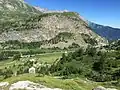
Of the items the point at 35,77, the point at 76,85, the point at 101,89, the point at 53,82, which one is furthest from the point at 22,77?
the point at 101,89

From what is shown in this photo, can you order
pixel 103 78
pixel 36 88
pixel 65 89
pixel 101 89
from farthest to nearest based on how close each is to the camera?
pixel 103 78 < pixel 101 89 < pixel 65 89 < pixel 36 88

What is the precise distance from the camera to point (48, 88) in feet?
268

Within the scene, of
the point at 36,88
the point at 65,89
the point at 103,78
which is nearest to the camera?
the point at 36,88

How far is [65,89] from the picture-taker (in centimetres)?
8588

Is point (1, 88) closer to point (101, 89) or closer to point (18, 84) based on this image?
point (18, 84)

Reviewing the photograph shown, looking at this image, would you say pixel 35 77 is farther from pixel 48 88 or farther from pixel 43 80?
pixel 48 88

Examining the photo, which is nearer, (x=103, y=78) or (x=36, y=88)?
(x=36, y=88)

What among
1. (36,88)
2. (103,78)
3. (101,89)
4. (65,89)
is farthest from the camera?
(103,78)

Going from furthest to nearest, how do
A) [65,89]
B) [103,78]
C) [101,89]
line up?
[103,78] → [101,89] → [65,89]

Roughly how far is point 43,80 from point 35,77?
334 cm

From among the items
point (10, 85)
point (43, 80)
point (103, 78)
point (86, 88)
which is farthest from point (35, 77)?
point (103, 78)

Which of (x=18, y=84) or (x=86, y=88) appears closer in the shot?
(x=18, y=84)

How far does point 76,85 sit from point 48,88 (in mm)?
14809

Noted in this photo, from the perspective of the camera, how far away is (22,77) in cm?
8956
